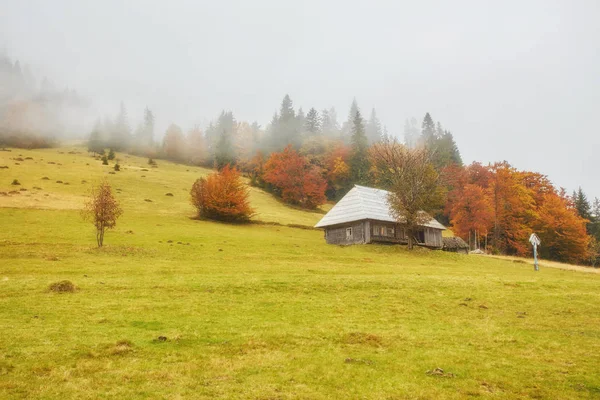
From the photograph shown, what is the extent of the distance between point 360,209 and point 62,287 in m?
42.5

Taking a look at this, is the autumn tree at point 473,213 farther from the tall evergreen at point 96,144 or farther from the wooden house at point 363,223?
the tall evergreen at point 96,144

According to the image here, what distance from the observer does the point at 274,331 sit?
13.6 metres

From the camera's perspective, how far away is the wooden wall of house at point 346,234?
56406 mm

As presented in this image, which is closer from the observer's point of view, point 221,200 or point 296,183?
point 221,200

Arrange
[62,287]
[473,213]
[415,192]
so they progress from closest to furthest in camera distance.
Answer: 1. [62,287]
2. [415,192]
3. [473,213]

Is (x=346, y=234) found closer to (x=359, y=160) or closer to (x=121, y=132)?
(x=359, y=160)

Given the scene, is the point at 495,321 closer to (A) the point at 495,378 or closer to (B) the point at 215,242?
(A) the point at 495,378

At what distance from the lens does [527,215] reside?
250 ft

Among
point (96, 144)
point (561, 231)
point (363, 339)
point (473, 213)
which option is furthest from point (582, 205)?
point (96, 144)

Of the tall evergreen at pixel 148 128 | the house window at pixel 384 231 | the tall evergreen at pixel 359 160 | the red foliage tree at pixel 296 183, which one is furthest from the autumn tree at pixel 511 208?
the tall evergreen at pixel 148 128

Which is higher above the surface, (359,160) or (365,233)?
(359,160)

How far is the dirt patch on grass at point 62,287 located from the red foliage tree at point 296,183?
75402 mm

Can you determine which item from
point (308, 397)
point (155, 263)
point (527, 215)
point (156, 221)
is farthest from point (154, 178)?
point (308, 397)

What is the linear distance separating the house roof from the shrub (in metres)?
13.7
